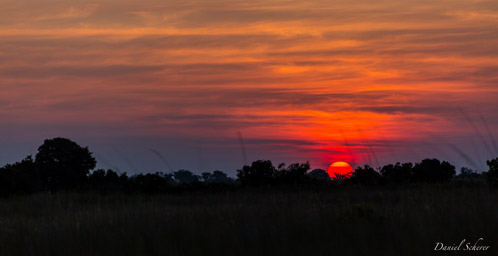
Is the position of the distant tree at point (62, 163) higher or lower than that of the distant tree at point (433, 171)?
higher

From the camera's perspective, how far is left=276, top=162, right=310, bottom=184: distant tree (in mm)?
34478

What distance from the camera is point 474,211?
42.4ft

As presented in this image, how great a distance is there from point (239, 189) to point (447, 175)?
1408cm

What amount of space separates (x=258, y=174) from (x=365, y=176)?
19.2 feet

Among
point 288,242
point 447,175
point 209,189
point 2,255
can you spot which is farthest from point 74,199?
point 447,175

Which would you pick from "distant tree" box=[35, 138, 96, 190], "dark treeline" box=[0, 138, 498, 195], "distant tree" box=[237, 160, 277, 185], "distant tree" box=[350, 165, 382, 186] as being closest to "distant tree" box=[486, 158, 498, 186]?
"dark treeline" box=[0, 138, 498, 195]

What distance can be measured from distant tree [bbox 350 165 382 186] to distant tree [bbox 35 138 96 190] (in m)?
19.8

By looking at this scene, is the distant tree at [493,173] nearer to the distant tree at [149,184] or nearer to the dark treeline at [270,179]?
the dark treeline at [270,179]

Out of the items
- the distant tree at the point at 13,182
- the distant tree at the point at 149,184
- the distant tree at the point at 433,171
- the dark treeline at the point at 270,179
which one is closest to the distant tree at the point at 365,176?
the dark treeline at the point at 270,179

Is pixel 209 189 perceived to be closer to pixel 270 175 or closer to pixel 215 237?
pixel 270 175

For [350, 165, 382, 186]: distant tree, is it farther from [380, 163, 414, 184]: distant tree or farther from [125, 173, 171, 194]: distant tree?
[125, 173, 171, 194]: distant tree

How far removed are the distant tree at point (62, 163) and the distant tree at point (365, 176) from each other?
19843mm

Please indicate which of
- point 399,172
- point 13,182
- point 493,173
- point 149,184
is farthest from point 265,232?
point 399,172

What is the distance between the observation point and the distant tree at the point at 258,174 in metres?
34.6
